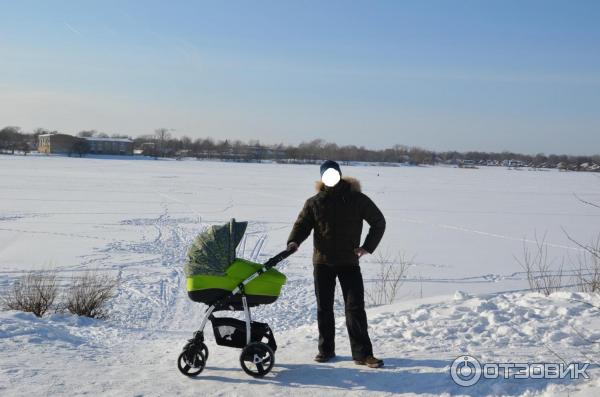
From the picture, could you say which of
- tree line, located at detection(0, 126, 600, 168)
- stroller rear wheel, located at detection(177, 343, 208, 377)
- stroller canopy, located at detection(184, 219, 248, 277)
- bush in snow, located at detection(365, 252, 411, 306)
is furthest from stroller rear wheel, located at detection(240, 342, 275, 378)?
tree line, located at detection(0, 126, 600, 168)

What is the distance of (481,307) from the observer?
20.6 ft

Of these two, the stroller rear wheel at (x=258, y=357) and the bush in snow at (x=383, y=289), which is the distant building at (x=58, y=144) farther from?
the stroller rear wheel at (x=258, y=357)

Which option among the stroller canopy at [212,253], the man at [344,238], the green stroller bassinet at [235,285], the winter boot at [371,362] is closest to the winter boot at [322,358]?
the man at [344,238]

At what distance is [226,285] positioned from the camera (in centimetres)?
456

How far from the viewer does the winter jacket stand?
4738 millimetres

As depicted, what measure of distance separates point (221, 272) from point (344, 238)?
110 cm

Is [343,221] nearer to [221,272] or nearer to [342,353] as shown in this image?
[221,272]

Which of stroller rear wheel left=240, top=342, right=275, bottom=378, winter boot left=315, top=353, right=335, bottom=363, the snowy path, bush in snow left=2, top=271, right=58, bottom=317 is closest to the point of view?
the snowy path

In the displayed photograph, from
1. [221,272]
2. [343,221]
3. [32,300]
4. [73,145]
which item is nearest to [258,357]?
[221,272]

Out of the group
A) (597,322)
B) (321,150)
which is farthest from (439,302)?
(321,150)

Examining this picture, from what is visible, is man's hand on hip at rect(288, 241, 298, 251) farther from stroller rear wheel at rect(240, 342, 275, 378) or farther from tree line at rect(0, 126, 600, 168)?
tree line at rect(0, 126, 600, 168)

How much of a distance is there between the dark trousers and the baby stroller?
444 millimetres

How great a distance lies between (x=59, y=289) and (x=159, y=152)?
112943 millimetres

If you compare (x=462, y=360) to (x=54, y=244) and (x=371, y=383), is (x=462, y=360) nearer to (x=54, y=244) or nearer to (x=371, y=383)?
(x=371, y=383)
